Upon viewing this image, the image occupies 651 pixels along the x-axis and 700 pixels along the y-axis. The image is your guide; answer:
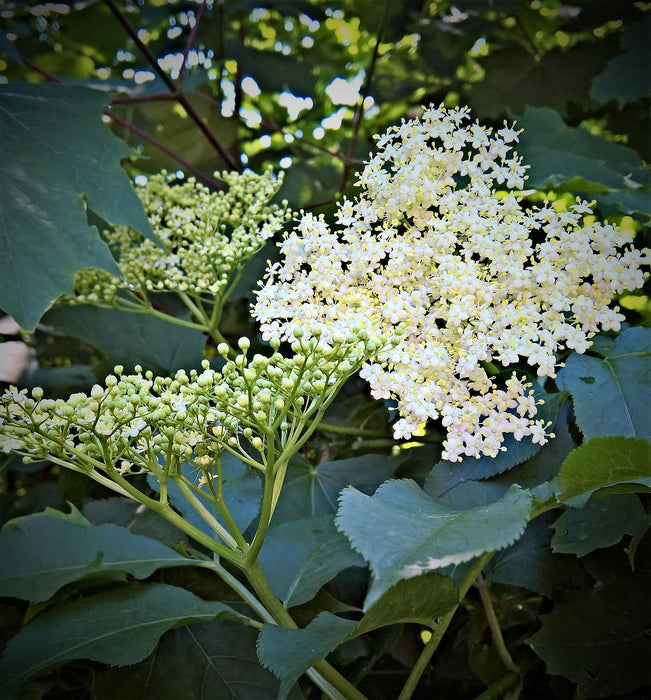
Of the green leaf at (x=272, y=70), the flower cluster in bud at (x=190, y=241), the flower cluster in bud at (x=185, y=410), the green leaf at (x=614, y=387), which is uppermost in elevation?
the green leaf at (x=272, y=70)

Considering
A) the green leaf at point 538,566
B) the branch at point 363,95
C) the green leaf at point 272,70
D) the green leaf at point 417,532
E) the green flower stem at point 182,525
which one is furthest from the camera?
the green leaf at point 272,70

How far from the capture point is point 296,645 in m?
0.44

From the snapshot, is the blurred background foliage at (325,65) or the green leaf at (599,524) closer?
the green leaf at (599,524)

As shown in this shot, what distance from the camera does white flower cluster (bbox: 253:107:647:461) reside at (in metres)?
Answer: 0.50

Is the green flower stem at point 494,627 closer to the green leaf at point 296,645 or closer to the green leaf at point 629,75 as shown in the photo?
the green leaf at point 296,645

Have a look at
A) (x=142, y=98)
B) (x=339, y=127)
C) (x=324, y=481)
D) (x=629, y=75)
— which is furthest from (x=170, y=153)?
(x=629, y=75)

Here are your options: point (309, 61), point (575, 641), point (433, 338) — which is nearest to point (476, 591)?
point (575, 641)

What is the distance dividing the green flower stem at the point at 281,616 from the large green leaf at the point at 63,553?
70 millimetres

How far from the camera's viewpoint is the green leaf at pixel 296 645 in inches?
16.2

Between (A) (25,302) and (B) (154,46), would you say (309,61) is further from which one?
(A) (25,302)

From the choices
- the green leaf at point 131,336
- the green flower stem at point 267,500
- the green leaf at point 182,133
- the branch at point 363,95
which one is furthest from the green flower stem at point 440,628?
the green leaf at point 182,133

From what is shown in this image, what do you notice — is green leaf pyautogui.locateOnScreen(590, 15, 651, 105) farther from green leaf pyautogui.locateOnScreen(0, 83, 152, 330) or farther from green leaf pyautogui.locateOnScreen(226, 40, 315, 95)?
green leaf pyautogui.locateOnScreen(0, 83, 152, 330)

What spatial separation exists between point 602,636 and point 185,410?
1.30ft

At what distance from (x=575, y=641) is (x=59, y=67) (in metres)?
0.89
